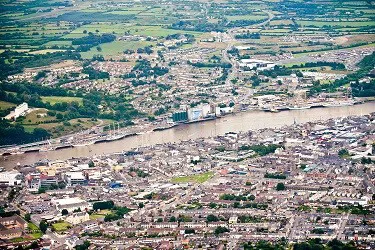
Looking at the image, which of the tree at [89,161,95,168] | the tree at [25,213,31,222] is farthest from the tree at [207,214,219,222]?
the tree at [89,161,95,168]

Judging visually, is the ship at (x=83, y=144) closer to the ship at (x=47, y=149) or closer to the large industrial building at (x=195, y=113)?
the ship at (x=47, y=149)

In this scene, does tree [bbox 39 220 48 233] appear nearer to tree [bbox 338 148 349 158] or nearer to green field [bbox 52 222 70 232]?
green field [bbox 52 222 70 232]

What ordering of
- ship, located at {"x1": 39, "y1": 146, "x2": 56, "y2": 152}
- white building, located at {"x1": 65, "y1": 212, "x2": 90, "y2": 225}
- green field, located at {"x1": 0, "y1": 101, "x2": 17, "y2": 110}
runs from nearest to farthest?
white building, located at {"x1": 65, "y1": 212, "x2": 90, "y2": 225} → ship, located at {"x1": 39, "y1": 146, "x2": 56, "y2": 152} → green field, located at {"x1": 0, "y1": 101, "x2": 17, "y2": 110}

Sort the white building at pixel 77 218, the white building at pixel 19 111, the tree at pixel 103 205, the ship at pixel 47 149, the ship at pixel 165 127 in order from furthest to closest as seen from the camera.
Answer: the white building at pixel 19 111, the ship at pixel 165 127, the ship at pixel 47 149, the tree at pixel 103 205, the white building at pixel 77 218

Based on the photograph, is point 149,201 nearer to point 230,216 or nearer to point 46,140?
point 230,216

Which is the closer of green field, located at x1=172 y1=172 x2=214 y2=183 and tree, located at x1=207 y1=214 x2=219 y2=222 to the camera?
tree, located at x1=207 y1=214 x2=219 y2=222

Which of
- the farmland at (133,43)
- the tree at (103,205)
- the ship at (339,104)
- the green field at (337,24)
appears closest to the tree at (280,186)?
the tree at (103,205)

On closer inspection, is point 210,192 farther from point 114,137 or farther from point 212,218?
point 114,137

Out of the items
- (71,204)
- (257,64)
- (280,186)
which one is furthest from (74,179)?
(257,64)
